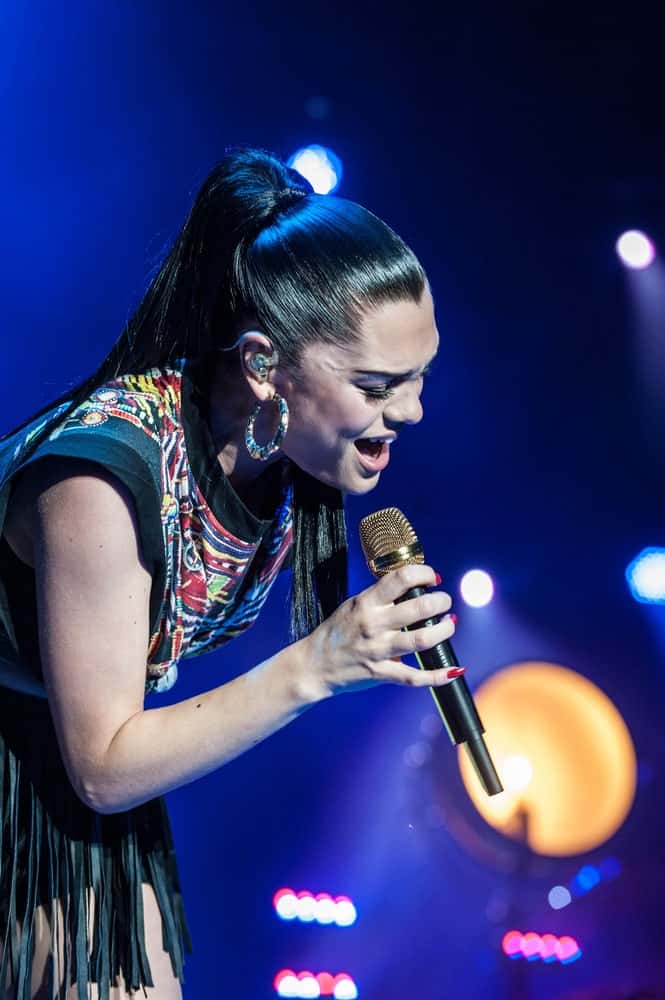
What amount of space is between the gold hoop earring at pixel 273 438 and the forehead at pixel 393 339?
12 cm

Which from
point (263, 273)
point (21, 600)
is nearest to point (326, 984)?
point (21, 600)

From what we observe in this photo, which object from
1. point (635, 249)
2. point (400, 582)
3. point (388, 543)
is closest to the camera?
point (400, 582)

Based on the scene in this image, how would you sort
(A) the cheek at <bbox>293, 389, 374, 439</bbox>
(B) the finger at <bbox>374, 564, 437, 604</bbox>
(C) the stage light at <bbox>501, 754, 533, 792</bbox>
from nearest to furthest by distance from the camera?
1. (B) the finger at <bbox>374, 564, 437, 604</bbox>
2. (A) the cheek at <bbox>293, 389, 374, 439</bbox>
3. (C) the stage light at <bbox>501, 754, 533, 792</bbox>

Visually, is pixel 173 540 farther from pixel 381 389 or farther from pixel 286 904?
pixel 286 904

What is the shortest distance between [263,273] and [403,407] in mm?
269

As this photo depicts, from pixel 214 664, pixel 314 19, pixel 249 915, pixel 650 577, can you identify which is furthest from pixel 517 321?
pixel 249 915

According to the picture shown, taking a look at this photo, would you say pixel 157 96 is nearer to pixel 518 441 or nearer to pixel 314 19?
pixel 314 19

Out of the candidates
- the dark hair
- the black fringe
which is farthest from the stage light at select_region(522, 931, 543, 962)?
the dark hair

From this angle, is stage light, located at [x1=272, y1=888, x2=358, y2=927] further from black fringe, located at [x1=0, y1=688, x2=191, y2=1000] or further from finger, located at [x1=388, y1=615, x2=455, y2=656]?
finger, located at [x1=388, y1=615, x2=455, y2=656]

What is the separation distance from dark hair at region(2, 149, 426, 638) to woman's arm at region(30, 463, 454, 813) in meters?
0.21

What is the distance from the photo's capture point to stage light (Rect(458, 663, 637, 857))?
8.82 ft

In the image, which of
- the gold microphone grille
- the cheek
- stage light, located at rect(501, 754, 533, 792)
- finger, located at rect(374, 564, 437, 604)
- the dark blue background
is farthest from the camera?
stage light, located at rect(501, 754, 533, 792)

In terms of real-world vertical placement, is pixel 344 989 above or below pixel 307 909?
below

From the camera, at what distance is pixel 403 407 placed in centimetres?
139
